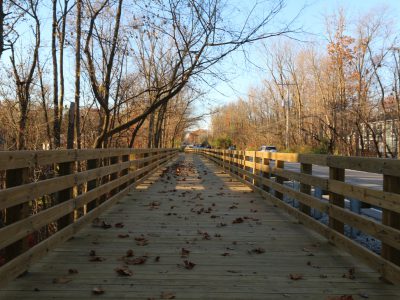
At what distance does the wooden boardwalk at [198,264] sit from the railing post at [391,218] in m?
0.25

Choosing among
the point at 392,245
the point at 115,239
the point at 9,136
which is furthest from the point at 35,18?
the point at 392,245

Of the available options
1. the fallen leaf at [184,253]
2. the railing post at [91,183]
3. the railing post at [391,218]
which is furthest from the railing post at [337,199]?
the railing post at [91,183]

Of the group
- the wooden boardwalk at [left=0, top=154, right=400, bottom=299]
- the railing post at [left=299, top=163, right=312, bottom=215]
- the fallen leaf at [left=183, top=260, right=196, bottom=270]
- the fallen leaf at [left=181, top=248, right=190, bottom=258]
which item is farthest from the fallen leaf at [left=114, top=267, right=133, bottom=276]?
the railing post at [left=299, top=163, right=312, bottom=215]

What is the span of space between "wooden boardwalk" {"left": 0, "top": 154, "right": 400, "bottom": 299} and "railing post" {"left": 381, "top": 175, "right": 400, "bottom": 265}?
253mm

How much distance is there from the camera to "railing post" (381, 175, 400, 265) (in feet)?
12.5

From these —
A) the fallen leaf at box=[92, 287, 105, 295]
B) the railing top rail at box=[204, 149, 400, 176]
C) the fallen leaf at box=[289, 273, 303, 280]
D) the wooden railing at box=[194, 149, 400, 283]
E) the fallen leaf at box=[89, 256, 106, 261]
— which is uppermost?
the railing top rail at box=[204, 149, 400, 176]

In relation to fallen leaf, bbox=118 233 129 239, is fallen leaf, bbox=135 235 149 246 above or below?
below

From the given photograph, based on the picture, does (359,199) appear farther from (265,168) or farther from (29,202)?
(265,168)

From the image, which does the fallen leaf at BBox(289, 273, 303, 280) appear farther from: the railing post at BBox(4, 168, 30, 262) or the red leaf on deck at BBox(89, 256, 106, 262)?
the railing post at BBox(4, 168, 30, 262)

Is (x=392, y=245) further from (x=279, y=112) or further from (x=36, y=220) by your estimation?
(x=279, y=112)

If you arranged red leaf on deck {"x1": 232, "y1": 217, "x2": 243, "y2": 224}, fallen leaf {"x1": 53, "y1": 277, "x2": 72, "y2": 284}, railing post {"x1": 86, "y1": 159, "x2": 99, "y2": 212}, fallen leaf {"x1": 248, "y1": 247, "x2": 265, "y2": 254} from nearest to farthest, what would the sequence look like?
fallen leaf {"x1": 53, "y1": 277, "x2": 72, "y2": 284}, fallen leaf {"x1": 248, "y1": 247, "x2": 265, "y2": 254}, red leaf on deck {"x1": 232, "y1": 217, "x2": 243, "y2": 224}, railing post {"x1": 86, "y1": 159, "x2": 99, "y2": 212}

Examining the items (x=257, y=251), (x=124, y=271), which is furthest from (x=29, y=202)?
(x=257, y=251)

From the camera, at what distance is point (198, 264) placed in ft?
14.6

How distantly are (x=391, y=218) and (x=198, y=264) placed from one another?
1.92m
